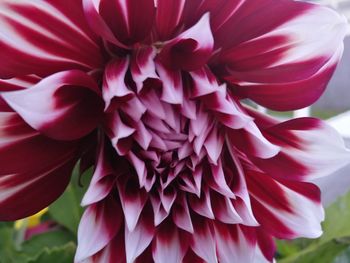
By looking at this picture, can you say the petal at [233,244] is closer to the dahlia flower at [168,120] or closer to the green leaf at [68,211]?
the dahlia flower at [168,120]

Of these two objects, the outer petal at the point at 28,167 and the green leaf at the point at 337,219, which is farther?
the green leaf at the point at 337,219

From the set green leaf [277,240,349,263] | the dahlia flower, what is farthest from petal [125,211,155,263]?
green leaf [277,240,349,263]

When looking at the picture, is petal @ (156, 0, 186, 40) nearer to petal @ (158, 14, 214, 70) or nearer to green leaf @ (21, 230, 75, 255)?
petal @ (158, 14, 214, 70)

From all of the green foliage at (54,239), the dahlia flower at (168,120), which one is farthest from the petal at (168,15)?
the green foliage at (54,239)

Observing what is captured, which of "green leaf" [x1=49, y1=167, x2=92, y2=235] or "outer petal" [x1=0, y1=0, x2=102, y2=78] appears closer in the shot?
"outer petal" [x1=0, y1=0, x2=102, y2=78]

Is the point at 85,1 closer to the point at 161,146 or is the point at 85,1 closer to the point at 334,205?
the point at 161,146
